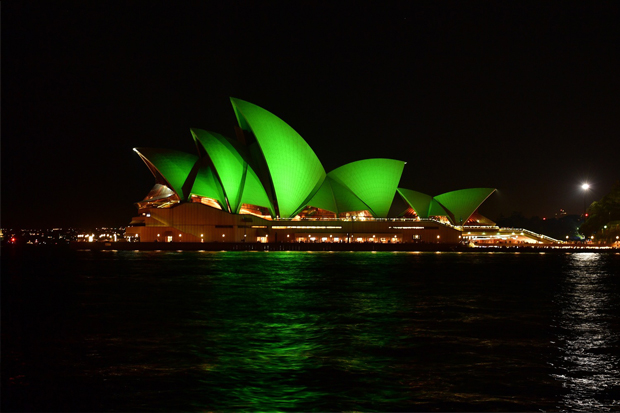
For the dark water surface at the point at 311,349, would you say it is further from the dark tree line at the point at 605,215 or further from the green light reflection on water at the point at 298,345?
the dark tree line at the point at 605,215

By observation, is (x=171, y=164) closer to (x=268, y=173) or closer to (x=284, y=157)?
(x=268, y=173)

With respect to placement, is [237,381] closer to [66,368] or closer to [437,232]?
[66,368]

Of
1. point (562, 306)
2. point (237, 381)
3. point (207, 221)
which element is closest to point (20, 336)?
point (237, 381)

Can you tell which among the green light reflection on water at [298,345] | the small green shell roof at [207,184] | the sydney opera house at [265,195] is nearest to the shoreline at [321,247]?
the sydney opera house at [265,195]

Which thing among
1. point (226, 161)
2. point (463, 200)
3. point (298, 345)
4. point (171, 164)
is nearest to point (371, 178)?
point (463, 200)

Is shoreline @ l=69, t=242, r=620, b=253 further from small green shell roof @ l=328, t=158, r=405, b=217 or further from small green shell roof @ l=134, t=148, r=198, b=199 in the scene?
small green shell roof @ l=328, t=158, r=405, b=217

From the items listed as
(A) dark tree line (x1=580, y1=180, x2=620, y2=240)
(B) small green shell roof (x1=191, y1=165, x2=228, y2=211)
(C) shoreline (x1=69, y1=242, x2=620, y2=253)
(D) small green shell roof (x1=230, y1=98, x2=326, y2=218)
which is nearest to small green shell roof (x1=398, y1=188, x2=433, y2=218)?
(C) shoreline (x1=69, y1=242, x2=620, y2=253)
